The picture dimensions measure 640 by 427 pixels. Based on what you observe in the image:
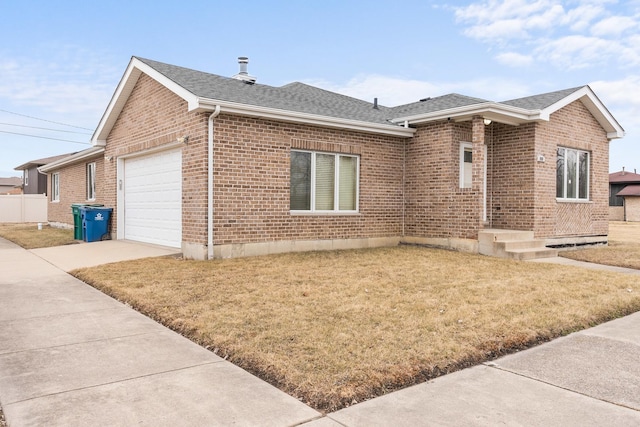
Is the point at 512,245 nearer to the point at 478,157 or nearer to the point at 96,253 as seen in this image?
the point at 478,157

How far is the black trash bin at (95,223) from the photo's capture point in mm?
13586

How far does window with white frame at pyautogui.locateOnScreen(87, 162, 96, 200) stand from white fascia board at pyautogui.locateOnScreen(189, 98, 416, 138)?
9888 mm

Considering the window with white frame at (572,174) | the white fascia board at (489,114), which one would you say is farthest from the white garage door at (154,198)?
the window with white frame at (572,174)

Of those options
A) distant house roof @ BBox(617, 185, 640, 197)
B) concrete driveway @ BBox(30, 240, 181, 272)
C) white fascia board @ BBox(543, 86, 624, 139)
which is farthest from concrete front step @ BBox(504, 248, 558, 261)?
distant house roof @ BBox(617, 185, 640, 197)

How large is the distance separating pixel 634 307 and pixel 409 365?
Answer: 4.11 meters

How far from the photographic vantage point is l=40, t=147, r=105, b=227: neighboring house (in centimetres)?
1638

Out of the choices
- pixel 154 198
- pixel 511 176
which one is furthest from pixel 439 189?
pixel 154 198

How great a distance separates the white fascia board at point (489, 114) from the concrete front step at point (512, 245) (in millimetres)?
2722

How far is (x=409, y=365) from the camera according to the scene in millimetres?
3695

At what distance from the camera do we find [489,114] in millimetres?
10570

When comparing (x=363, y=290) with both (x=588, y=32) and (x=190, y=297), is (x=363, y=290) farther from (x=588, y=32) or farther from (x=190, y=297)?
(x=588, y=32)

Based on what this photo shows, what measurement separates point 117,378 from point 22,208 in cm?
3383

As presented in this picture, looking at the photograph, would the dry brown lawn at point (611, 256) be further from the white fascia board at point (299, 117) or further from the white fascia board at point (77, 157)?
the white fascia board at point (77, 157)

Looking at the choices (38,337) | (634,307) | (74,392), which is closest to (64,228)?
(38,337)
